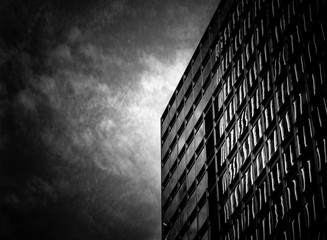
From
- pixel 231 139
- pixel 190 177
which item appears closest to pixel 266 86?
pixel 231 139

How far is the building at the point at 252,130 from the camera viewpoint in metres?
43.6

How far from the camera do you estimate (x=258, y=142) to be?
170ft

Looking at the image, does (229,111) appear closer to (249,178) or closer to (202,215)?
(249,178)

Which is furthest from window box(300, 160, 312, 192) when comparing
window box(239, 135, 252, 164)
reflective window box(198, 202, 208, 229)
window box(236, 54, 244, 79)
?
reflective window box(198, 202, 208, 229)

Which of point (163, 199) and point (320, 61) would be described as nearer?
point (320, 61)

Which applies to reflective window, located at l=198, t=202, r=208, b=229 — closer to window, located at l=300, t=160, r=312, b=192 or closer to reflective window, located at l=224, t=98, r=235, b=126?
reflective window, located at l=224, t=98, r=235, b=126

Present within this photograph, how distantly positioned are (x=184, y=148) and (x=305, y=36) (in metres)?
25.4

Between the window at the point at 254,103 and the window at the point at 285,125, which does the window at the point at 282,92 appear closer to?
the window at the point at 285,125

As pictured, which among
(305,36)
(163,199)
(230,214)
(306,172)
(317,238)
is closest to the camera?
(317,238)

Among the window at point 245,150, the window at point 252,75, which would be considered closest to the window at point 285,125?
the window at point 245,150

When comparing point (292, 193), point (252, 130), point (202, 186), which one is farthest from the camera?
point (202, 186)

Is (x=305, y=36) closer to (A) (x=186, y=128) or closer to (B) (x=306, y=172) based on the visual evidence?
(B) (x=306, y=172)

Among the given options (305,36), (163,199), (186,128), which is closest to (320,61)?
(305,36)

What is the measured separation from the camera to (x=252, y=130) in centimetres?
5378
